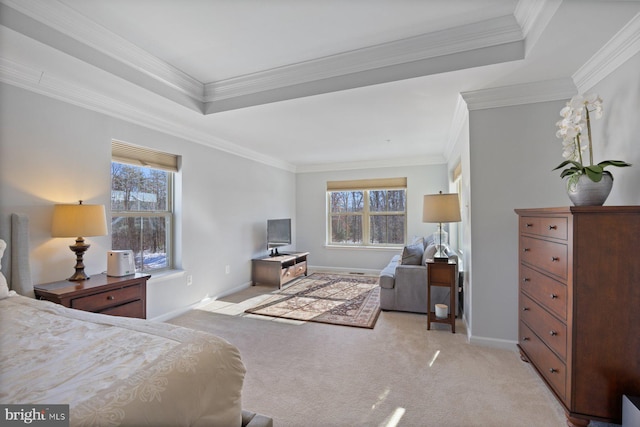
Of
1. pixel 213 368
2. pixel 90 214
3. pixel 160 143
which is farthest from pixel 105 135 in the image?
pixel 213 368

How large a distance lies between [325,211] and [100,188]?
4.26 meters

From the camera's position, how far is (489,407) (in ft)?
5.87

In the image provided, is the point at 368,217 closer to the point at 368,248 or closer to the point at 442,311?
the point at 368,248

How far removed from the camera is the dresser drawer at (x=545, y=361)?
163 cm

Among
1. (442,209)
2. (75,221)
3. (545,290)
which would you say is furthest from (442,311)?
(75,221)

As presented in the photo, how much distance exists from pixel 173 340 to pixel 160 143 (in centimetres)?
281

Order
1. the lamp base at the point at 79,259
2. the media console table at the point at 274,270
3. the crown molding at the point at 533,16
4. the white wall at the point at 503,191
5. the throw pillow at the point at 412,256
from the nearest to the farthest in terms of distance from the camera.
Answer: the crown molding at the point at 533,16, the lamp base at the point at 79,259, the white wall at the point at 503,191, the throw pillow at the point at 412,256, the media console table at the point at 274,270

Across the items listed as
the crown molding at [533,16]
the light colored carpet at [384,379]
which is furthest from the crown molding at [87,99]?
the crown molding at [533,16]

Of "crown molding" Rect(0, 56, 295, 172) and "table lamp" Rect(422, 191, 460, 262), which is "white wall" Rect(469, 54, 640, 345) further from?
"crown molding" Rect(0, 56, 295, 172)

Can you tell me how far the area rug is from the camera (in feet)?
10.9

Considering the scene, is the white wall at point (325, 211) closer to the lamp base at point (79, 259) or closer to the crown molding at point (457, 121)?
the crown molding at point (457, 121)

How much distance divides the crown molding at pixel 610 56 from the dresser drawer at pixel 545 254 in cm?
128

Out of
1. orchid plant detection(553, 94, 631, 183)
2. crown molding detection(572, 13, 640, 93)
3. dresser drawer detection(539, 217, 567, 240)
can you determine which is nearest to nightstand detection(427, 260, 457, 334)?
dresser drawer detection(539, 217, 567, 240)

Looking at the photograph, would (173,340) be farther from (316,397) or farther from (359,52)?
(359,52)
